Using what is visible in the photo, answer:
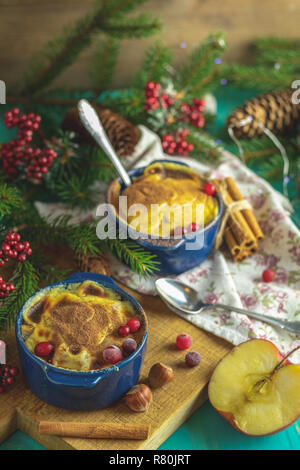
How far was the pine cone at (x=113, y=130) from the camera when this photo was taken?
173 centimetres

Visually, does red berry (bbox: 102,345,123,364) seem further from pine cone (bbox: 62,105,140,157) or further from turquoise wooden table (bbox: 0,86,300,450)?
pine cone (bbox: 62,105,140,157)

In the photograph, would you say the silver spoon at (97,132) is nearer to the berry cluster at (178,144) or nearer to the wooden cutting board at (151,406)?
the berry cluster at (178,144)

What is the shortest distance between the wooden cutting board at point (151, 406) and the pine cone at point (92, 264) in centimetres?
22

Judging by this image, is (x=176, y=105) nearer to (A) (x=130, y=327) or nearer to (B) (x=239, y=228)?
(B) (x=239, y=228)

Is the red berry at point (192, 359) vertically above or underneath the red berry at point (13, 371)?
underneath

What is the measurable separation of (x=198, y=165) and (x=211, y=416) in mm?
839

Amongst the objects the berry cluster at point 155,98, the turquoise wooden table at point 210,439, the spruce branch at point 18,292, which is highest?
the berry cluster at point 155,98

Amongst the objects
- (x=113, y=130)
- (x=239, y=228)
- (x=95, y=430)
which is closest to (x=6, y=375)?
(x=95, y=430)

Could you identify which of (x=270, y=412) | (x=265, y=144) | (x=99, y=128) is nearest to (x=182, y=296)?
(x=270, y=412)

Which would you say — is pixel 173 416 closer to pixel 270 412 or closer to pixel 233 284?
pixel 270 412

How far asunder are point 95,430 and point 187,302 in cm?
42

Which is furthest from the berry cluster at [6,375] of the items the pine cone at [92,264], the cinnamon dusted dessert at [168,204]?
Result: the cinnamon dusted dessert at [168,204]

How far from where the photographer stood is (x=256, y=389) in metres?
1.16
